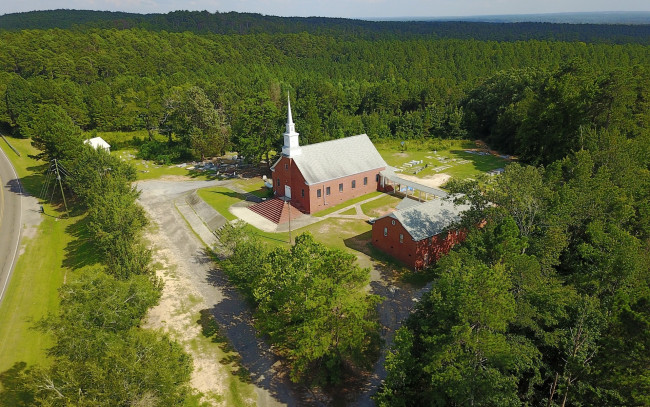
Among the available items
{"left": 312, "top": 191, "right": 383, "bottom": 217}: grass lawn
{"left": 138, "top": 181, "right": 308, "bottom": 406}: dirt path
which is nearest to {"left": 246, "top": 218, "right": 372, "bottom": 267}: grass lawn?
{"left": 312, "top": 191, "right": 383, "bottom": 217}: grass lawn

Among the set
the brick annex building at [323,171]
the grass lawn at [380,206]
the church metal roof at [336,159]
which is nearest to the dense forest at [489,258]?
the grass lawn at [380,206]

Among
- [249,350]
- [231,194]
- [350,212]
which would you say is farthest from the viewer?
[231,194]

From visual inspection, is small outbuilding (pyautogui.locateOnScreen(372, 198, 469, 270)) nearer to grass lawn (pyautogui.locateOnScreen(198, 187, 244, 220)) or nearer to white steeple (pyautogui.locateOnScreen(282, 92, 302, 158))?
white steeple (pyautogui.locateOnScreen(282, 92, 302, 158))

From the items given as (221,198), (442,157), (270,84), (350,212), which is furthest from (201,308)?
(270,84)

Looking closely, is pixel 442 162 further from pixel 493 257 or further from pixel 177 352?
pixel 177 352

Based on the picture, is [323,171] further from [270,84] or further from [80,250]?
[270,84]

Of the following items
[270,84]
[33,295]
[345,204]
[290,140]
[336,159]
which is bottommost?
[33,295]
